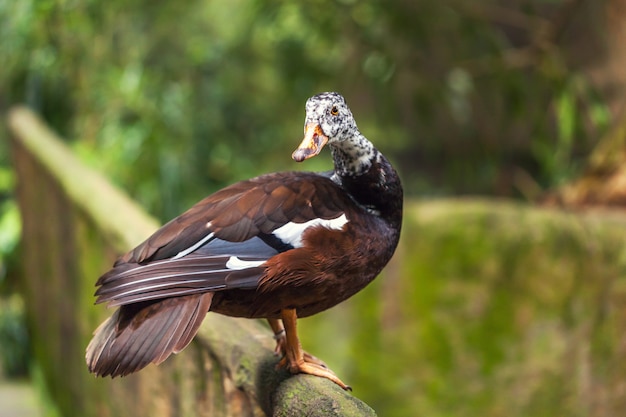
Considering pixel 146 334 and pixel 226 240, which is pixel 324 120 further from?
pixel 146 334

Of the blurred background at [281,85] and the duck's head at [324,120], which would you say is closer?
the duck's head at [324,120]

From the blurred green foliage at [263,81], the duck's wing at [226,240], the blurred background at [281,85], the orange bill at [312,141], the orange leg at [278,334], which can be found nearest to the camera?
the orange bill at [312,141]

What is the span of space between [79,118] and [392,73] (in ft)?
8.05

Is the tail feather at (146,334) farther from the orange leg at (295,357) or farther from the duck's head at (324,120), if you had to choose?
the duck's head at (324,120)

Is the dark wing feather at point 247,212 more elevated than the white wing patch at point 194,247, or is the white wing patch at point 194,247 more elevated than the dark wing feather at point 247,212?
the dark wing feather at point 247,212

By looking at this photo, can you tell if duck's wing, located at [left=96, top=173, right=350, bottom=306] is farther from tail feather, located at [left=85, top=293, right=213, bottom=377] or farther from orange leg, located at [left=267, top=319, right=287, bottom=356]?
orange leg, located at [left=267, top=319, right=287, bottom=356]

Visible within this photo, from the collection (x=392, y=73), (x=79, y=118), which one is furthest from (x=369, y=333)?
(x=79, y=118)

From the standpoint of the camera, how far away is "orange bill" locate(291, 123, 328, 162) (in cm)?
130

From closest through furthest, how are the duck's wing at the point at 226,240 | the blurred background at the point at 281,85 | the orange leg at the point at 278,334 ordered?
the duck's wing at the point at 226,240 → the orange leg at the point at 278,334 → the blurred background at the point at 281,85

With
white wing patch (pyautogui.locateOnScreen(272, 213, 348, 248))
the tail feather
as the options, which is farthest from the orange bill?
the tail feather

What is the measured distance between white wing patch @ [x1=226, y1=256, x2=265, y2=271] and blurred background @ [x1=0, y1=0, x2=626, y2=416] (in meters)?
2.61

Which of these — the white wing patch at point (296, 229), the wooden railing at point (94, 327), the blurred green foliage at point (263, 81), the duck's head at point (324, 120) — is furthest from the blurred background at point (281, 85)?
the duck's head at point (324, 120)

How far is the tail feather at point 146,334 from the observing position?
1359 mm

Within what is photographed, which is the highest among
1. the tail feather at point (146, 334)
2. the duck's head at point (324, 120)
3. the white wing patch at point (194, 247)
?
the duck's head at point (324, 120)
